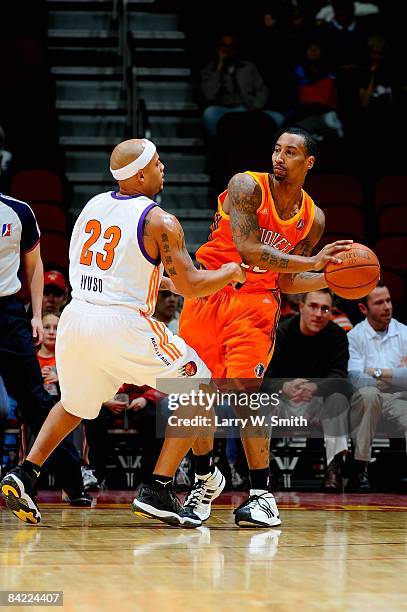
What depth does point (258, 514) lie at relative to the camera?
4.97 m

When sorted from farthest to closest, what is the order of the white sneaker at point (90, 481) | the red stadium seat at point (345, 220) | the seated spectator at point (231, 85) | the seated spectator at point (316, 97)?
the seated spectator at point (231, 85) → the seated spectator at point (316, 97) → the red stadium seat at point (345, 220) → the white sneaker at point (90, 481)

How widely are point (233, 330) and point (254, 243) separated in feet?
1.50

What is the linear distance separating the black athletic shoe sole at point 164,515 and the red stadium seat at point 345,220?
5179mm

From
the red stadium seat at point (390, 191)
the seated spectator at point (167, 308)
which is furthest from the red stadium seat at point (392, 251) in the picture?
the seated spectator at point (167, 308)

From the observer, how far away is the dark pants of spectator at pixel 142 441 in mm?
7062

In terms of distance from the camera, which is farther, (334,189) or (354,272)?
(334,189)

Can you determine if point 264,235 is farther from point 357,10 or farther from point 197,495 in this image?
point 357,10

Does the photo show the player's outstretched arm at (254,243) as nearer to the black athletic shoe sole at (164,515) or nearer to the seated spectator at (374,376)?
the black athletic shoe sole at (164,515)

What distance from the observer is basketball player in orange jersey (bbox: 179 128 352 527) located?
5109mm

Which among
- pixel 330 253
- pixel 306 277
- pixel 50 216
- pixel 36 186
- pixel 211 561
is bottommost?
pixel 211 561

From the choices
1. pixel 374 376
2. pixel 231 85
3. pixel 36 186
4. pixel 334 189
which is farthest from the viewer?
pixel 231 85

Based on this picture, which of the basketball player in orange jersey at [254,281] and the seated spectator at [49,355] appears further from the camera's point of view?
the seated spectator at [49,355]

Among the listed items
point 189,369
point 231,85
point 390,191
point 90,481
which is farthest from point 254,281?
point 231,85

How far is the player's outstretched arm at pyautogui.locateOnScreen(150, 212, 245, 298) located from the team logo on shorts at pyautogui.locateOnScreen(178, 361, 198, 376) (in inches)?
13.6
